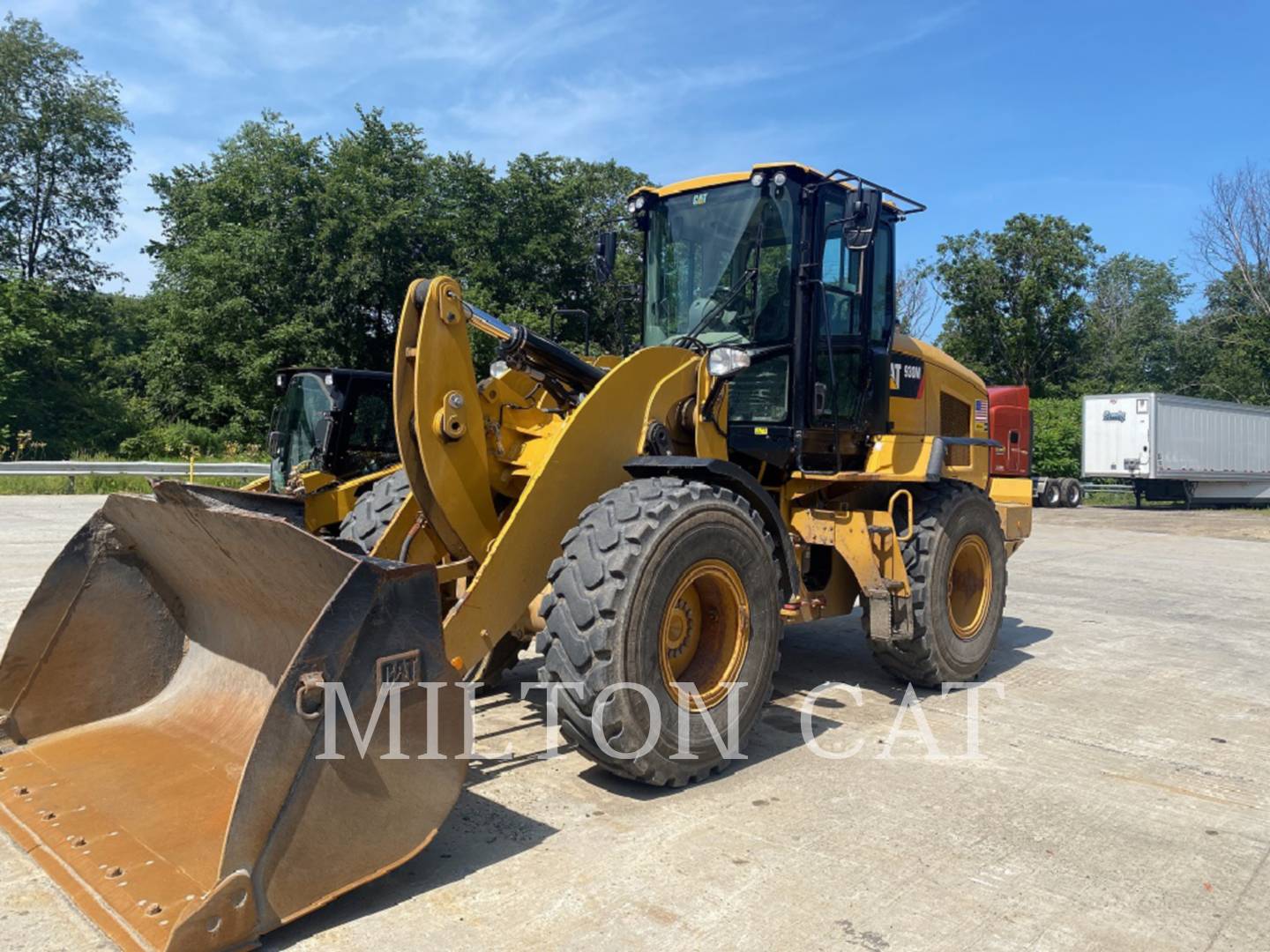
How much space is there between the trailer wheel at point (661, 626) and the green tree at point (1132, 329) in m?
39.0

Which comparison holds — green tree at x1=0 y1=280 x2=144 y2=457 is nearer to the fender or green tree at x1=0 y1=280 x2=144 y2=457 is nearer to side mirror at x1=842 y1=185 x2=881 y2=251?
the fender

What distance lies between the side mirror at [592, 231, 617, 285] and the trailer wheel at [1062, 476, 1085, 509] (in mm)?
23613

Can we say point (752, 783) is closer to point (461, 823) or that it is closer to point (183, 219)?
point (461, 823)

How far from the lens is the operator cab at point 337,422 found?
383 inches

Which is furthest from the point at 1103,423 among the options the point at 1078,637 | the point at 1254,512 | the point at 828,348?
the point at 828,348

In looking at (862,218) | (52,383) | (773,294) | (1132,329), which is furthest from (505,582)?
(1132,329)

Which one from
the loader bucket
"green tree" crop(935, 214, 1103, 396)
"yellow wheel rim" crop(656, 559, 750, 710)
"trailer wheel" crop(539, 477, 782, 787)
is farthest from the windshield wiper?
"green tree" crop(935, 214, 1103, 396)

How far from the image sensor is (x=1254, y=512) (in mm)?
26188

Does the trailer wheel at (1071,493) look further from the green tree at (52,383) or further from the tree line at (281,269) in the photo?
the green tree at (52,383)

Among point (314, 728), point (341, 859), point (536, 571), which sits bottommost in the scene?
point (341, 859)

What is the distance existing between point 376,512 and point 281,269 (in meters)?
24.0

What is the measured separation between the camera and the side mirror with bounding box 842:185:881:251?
4926mm

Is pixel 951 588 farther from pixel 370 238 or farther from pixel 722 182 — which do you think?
pixel 370 238

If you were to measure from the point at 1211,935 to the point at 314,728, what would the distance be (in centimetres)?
289
